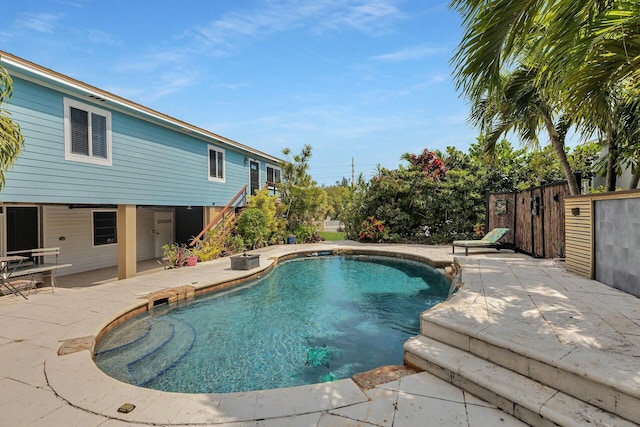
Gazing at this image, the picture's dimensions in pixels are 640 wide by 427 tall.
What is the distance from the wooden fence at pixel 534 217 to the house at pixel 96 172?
11.1 m

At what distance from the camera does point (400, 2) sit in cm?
676

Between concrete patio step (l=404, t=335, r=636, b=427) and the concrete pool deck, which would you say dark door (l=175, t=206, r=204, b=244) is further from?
concrete patio step (l=404, t=335, r=636, b=427)

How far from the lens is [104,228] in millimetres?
10891

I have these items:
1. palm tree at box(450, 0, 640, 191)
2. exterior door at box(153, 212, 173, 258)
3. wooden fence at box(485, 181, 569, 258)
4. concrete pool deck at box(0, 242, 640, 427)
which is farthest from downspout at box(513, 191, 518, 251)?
exterior door at box(153, 212, 173, 258)

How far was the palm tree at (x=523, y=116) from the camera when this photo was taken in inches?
281

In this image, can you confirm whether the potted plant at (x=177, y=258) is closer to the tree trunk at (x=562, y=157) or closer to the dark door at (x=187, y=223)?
the dark door at (x=187, y=223)

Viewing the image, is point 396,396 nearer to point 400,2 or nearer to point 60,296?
point 60,296

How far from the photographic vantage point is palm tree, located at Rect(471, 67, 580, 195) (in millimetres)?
7129

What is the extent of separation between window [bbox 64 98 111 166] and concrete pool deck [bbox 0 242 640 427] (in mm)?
3880

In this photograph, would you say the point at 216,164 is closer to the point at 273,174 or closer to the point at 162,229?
the point at 162,229

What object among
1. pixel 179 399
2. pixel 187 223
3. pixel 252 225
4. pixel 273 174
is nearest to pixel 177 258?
pixel 252 225

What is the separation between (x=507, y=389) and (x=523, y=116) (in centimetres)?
730

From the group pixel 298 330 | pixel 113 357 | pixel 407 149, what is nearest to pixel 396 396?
pixel 298 330

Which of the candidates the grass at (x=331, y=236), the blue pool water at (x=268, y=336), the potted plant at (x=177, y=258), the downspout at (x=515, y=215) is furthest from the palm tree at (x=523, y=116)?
the grass at (x=331, y=236)
